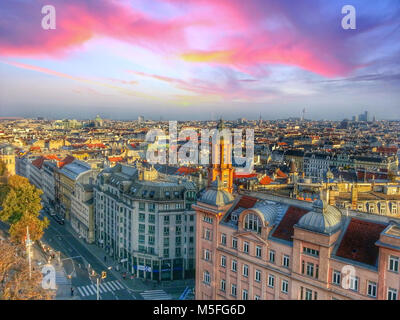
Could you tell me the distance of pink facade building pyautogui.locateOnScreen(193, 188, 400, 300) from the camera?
21531 mm

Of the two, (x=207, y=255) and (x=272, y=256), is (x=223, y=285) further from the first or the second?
(x=272, y=256)

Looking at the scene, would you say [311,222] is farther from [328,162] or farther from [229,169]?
[328,162]

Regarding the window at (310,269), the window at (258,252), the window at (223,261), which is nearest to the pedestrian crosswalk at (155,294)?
the window at (223,261)

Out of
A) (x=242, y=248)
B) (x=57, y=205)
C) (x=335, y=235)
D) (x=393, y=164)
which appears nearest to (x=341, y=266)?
(x=335, y=235)

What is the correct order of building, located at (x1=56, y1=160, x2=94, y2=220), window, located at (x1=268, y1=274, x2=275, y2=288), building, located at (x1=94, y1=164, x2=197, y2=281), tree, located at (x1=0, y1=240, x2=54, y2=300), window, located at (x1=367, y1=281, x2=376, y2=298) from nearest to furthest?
window, located at (x1=367, y1=281, x2=376, y2=298) → tree, located at (x1=0, y1=240, x2=54, y2=300) → window, located at (x1=268, y1=274, x2=275, y2=288) → building, located at (x1=94, y1=164, x2=197, y2=281) → building, located at (x1=56, y1=160, x2=94, y2=220)

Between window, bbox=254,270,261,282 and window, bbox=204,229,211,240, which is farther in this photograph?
window, bbox=204,229,211,240

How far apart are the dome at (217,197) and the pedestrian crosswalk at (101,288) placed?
16.8m

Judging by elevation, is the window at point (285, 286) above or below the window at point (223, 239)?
below

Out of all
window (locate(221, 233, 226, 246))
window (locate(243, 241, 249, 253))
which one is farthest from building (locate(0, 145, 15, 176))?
window (locate(243, 241, 249, 253))

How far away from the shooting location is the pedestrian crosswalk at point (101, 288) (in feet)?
128

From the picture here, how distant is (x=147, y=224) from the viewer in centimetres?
4388

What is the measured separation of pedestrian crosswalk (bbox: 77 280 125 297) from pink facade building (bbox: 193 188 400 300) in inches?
497

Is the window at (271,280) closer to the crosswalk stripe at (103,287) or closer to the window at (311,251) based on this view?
the window at (311,251)

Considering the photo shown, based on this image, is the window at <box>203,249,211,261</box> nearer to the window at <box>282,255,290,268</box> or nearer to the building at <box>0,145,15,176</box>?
the window at <box>282,255,290,268</box>
